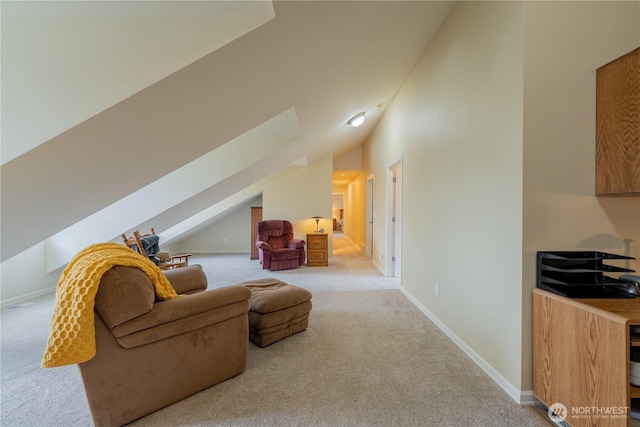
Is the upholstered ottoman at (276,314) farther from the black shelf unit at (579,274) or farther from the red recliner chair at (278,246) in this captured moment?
the red recliner chair at (278,246)

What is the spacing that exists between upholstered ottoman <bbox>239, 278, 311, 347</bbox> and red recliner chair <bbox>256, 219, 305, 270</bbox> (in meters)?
2.82

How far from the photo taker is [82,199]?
247cm

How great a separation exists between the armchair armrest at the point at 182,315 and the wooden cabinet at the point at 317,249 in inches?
158

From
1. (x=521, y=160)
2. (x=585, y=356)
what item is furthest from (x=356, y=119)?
(x=585, y=356)

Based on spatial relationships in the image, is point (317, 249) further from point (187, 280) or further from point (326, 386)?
point (326, 386)

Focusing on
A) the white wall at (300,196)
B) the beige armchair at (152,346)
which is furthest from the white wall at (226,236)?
the beige armchair at (152,346)

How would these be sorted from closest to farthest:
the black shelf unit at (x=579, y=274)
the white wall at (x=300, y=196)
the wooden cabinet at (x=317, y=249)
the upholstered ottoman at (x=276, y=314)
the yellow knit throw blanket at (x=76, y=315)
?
the yellow knit throw blanket at (x=76, y=315), the black shelf unit at (x=579, y=274), the upholstered ottoman at (x=276, y=314), the wooden cabinet at (x=317, y=249), the white wall at (x=300, y=196)

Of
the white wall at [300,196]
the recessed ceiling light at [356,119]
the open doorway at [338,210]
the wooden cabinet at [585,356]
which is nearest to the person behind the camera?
the wooden cabinet at [585,356]

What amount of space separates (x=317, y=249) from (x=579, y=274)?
4.66 m

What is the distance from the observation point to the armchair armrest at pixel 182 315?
1449mm

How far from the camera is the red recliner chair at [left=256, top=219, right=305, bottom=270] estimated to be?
5.46 metres

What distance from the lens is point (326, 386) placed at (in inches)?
69.7

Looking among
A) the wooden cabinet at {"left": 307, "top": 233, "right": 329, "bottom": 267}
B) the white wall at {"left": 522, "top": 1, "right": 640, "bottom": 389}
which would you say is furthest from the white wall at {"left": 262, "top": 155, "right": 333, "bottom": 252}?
the white wall at {"left": 522, "top": 1, "right": 640, "bottom": 389}

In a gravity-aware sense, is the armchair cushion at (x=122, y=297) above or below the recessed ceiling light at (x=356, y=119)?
below
